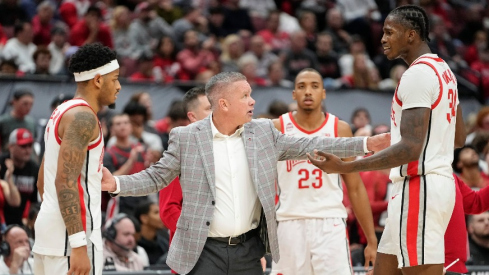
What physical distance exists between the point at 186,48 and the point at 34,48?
8.55 feet

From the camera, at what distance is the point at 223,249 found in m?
5.56

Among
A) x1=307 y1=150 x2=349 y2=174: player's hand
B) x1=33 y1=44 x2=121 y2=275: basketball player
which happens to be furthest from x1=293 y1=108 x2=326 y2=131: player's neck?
x1=33 y1=44 x2=121 y2=275: basketball player

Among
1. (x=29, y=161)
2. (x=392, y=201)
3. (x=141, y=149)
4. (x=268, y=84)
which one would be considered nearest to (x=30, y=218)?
(x=29, y=161)

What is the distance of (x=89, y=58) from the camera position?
5.49 metres

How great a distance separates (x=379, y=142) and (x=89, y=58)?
6.99ft

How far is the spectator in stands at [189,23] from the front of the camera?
48.4 ft

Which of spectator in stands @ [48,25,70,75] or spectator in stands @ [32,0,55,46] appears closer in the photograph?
spectator in stands @ [48,25,70,75]

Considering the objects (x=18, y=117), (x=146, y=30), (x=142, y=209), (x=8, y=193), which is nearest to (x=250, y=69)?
(x=146, y=30)

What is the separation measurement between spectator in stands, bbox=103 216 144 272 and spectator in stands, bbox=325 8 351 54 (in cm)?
829

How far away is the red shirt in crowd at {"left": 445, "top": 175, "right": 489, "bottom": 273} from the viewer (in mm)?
5686

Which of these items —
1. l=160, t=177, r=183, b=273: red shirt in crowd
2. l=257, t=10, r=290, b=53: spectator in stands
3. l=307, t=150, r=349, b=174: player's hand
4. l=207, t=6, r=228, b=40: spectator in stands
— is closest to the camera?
l=307, t=150, r=349, b=174: player's hand

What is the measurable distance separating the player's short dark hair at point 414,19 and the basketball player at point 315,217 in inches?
73.9

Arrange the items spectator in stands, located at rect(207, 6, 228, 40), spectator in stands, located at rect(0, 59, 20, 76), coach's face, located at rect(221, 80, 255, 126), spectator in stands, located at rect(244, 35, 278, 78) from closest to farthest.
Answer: coach's face, located at rect(221, 80, 255, 126)
spectator in stands, located at rect(0, 59, 20, 76)
spectator in stands, located at rect(244, 35, 278, 78)
spectator in stands, located at rect(207, 6, 228, 40)

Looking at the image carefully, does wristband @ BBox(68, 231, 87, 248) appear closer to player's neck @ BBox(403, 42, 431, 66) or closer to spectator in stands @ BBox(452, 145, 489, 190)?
player's neck @ BBox(403, 42, 431, 66)
